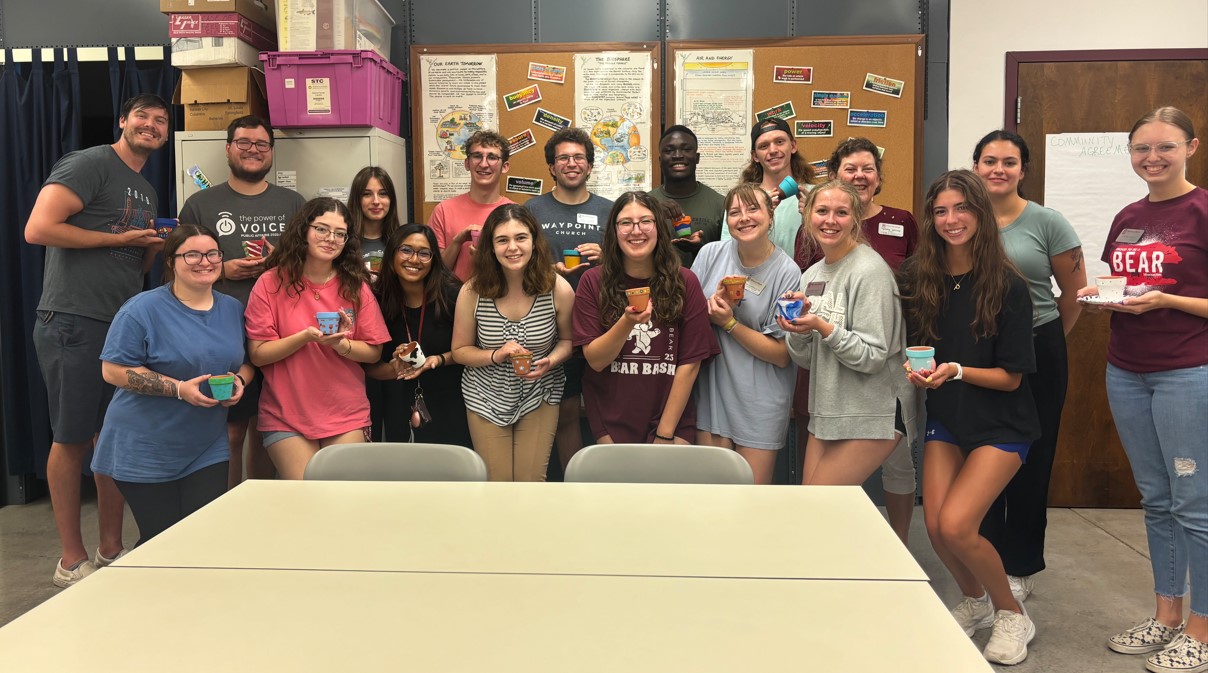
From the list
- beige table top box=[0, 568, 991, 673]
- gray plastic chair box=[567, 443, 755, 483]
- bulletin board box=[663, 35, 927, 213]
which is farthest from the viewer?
bulletin board box=[663, 35, 927, 213]

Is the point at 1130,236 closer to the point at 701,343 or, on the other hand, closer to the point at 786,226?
the point at 786,226

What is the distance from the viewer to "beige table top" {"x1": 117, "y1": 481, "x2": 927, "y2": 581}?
1.73 metres

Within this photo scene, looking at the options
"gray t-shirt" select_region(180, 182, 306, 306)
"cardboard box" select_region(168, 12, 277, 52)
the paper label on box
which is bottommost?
"gray t-shirt" select_region(180, 182, 306, 306)

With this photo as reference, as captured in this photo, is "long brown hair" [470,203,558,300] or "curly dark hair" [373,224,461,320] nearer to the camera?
"long brown hair" [470,203,558,300]

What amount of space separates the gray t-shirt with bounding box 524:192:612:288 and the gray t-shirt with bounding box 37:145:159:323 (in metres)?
1.80

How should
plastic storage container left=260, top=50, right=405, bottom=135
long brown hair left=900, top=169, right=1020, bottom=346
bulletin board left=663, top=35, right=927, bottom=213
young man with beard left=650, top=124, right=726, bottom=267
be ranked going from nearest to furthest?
1. long brown hair left=900, top=169, right=1020, bottom=346
2. young man with beard left=650, top=124, right=726, bottom=267
3. plastic storage container left=260, top=50, right=405, bottom=135
4. bulletin board left=663, top=35, right=927, bottom=213

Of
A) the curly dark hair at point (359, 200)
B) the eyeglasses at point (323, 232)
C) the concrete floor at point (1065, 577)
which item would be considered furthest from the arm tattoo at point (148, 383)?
the concrete floor at point (1065, 577)

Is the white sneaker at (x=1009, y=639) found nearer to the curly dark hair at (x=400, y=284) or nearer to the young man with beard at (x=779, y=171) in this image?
the young man with beard at (x=779, y=171)

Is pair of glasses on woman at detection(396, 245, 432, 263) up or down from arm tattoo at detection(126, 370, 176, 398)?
up

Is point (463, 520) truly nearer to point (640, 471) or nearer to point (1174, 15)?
point (640, 471)

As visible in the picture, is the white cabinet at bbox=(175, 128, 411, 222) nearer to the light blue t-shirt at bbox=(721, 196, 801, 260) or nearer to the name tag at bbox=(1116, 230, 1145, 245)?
the light blue t-shirt at bbox=(721, 196, 801, 260)

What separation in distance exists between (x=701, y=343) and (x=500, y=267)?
847 mm

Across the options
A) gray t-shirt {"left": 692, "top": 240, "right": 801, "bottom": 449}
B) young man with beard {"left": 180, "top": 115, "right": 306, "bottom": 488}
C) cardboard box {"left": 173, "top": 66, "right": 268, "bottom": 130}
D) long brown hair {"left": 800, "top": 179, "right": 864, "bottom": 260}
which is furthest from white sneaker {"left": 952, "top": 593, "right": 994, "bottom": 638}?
cardboard box {"left": 173, "top": 66, "right": 268, "bottom": 130}

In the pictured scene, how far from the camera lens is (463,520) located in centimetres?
200
